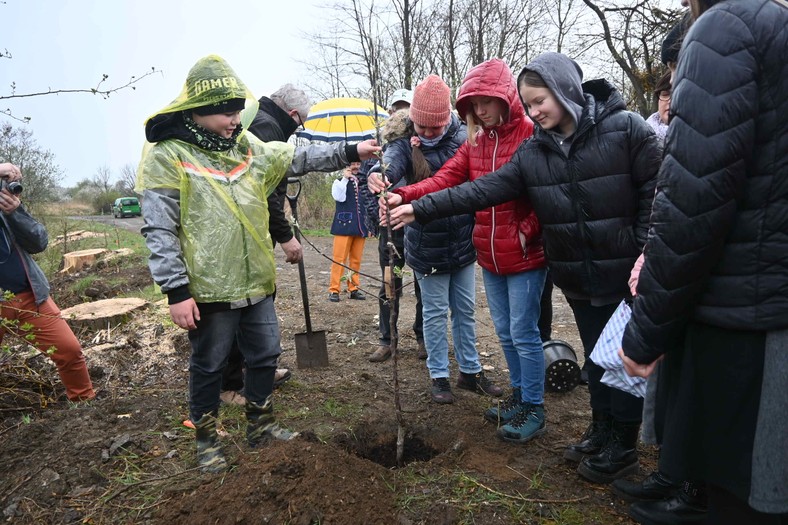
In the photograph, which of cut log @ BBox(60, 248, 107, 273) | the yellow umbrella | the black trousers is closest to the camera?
the black trousers

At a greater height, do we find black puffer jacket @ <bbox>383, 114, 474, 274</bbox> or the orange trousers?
black puffer jacket @ <bbox>383, 114, 474, 274</bbox>

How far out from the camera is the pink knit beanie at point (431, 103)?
313cm

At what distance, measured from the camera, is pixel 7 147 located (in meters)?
12.5

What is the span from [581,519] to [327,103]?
5.17 m

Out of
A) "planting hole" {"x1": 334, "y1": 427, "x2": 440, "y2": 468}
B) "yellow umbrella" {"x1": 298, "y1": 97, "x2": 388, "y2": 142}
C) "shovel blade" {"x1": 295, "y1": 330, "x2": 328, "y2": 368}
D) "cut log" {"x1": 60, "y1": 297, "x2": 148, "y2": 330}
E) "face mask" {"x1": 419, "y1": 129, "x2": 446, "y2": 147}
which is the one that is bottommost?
"planting hole" {"x1": 334, "y1": 427, "x2": 440, "y2": 468}

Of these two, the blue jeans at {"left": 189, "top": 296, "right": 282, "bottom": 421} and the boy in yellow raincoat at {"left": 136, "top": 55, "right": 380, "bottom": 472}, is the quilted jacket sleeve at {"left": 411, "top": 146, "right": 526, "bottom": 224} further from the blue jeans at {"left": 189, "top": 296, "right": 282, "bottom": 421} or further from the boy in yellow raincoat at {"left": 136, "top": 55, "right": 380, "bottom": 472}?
the blue jeans at {"left": 189, "top": 296, "right": 282, "bottom": 421}

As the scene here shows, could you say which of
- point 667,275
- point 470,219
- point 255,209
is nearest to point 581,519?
point 667,275

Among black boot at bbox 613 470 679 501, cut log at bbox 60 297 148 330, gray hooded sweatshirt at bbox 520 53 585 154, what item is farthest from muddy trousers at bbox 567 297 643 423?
cut log at bbox 60 297 148 330

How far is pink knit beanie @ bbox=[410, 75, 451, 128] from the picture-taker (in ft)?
10.3

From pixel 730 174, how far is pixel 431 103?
2.13 meters

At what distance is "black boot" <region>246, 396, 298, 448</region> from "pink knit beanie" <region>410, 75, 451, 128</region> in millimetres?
1967

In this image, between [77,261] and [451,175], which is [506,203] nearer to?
[451,175]

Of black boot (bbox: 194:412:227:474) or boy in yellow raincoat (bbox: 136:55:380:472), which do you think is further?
black boot (bbox: 194:412:227:474)

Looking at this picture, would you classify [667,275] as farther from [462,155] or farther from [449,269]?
[449,269]
